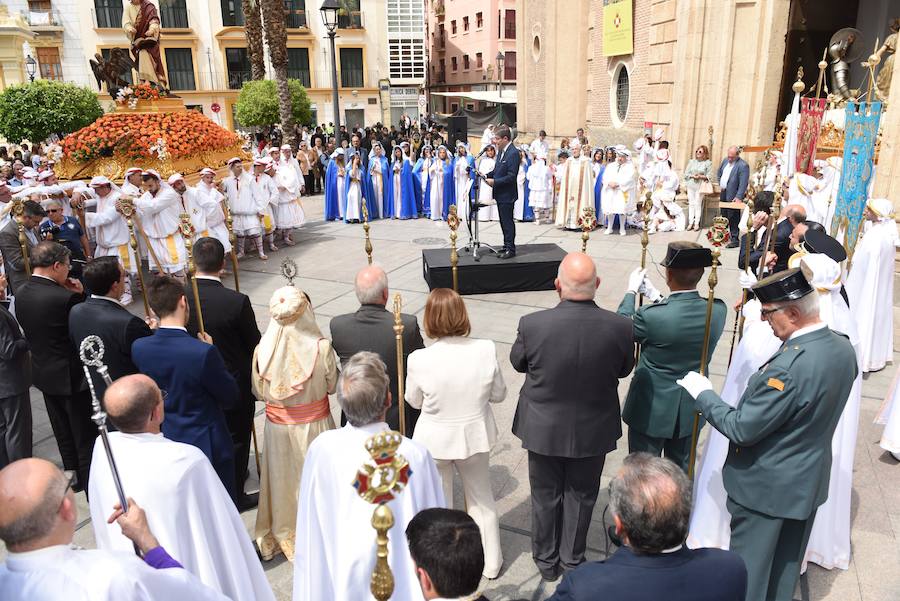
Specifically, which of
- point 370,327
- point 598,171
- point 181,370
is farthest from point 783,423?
point 598,171

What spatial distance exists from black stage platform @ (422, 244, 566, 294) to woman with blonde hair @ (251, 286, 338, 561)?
561 centimetres

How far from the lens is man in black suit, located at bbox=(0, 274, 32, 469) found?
176 inches

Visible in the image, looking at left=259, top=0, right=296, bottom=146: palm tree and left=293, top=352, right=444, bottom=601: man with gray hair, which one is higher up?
left=259, top=0, right=296, bottom=146: palm tree

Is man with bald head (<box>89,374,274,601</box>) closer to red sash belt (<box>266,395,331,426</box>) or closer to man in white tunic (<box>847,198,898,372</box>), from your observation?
red sash belt (<box>266,395,331,426</box>)

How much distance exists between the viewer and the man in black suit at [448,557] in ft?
6.00

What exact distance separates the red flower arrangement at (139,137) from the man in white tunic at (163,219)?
119 cm

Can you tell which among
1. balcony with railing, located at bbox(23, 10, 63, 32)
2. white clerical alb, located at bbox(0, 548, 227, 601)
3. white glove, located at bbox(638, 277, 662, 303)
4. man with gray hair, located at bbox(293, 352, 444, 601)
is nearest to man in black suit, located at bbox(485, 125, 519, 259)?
white glove, located at bbox(638, 277, 662, 303)

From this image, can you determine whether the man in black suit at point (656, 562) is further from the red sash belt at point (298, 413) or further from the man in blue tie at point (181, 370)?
the man in blue tie at point (181, 370)

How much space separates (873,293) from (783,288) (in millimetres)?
4871

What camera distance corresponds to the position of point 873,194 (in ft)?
34.7

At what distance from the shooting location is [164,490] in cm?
271

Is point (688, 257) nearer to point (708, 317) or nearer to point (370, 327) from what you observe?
point (708, 317)

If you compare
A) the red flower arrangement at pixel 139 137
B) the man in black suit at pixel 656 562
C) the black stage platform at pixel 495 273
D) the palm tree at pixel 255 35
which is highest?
the palm tree at pixel 255 35

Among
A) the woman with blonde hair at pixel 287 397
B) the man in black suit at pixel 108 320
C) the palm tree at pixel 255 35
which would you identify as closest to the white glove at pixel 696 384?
the woman with blonde hair at pixel 287 397
